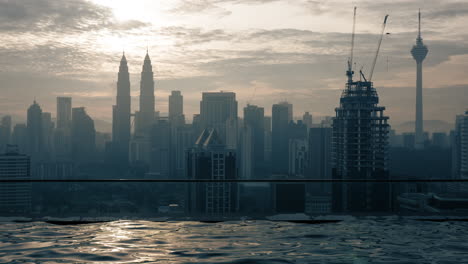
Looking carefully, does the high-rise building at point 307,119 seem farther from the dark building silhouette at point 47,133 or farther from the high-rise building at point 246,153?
the dark building silhouette at point 47,133

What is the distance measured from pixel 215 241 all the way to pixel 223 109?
7139 inches

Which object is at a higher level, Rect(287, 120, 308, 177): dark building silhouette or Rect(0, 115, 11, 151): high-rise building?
Rect(0, 115, 11, 151): high-rise building

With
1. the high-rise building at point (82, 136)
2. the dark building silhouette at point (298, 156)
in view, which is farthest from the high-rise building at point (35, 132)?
the dark building silhouette at point (298, 156)

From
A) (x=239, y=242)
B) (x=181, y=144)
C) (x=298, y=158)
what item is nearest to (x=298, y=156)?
(x=298, y=158)

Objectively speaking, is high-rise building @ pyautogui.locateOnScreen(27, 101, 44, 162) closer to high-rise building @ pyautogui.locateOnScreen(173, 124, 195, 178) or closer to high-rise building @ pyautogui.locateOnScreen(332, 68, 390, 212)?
high-rise building @ pyautogui.locateOnScreen(173, 124, 195, 178)

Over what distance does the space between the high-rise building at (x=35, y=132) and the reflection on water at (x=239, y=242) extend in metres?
119

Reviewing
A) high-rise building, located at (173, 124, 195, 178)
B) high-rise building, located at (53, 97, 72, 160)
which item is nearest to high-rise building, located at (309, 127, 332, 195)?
high-rise building, located at (173, 124, 195, 178)

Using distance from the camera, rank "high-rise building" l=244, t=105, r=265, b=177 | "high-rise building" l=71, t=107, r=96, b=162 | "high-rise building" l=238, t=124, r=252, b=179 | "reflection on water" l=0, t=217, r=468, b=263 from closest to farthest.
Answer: "reflection on water" l=0, t=217, r=468, b=263
"high-rise building" l=238, t=124, r=252, b=179
"high-rise building" l=244, t=105, r=265, b=177
"high-rise building" l=71, t=107, r=96, b=162

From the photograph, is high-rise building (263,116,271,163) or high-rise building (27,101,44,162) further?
high-rise building (263,116,271,163)

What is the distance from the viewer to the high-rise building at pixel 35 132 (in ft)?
426

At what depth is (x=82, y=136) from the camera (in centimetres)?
17362

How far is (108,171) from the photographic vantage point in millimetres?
133750

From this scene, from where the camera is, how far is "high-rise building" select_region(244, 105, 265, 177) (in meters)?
138

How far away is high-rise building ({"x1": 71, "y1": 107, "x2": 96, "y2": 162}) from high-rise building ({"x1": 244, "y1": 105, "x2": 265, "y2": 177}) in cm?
5040
